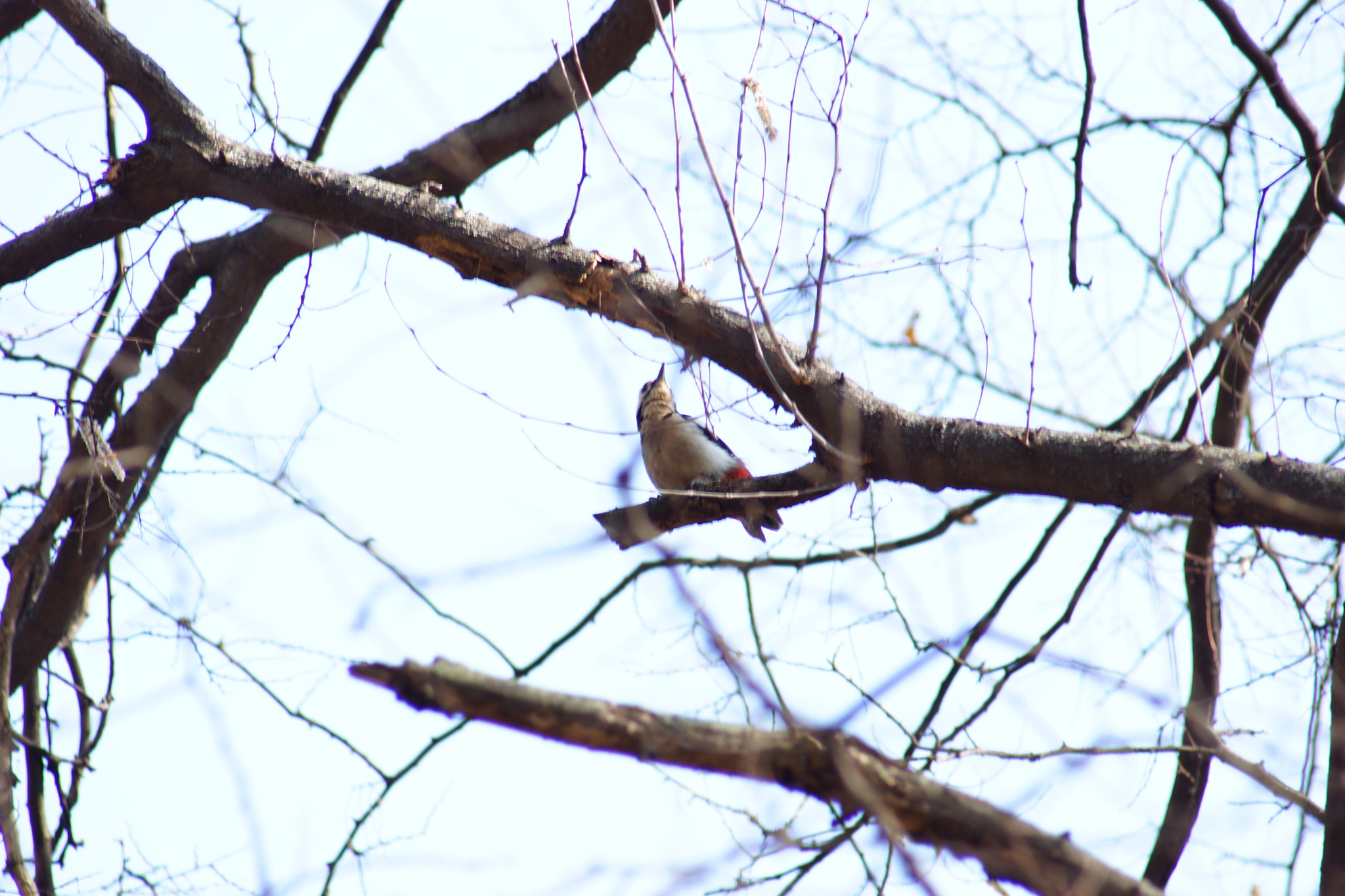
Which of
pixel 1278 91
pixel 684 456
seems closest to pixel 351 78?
pixel 684 456

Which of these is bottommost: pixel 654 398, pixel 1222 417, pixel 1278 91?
pixel 1222 417

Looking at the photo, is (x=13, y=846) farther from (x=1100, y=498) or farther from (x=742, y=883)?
(x=1100, y=498)

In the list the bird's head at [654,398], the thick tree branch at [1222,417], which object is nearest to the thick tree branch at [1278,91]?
the thick tree branch at [1222,417]

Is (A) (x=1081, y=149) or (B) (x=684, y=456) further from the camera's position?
(B) (x=684, y=456)

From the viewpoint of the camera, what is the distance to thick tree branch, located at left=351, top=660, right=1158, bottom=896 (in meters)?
1.42

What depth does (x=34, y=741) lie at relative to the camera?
4672 millimetres

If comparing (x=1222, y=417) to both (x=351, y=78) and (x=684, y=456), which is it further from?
(x=351, y=78)

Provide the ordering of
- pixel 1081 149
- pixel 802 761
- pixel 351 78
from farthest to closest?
pixel 351 78 < pixel 1081 149 < pixel 802 761

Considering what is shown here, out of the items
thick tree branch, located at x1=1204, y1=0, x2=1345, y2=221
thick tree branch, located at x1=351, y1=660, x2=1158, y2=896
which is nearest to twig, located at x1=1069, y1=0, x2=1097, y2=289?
thick tree branch, located at x1=1204, y1=0, x2=1345, y2=221

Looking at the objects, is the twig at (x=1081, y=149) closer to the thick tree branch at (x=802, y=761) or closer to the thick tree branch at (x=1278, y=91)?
the thick tree branch at (x=1278, y=91)

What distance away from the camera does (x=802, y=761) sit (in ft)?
5.22

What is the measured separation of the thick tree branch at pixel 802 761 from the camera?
142cm

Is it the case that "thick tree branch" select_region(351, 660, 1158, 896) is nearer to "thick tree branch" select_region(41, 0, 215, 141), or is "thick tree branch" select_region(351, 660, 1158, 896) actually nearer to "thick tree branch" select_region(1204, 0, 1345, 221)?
"thick tree branch" select_region(41, 0, 215, 141)

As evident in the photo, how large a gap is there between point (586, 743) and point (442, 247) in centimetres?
207
